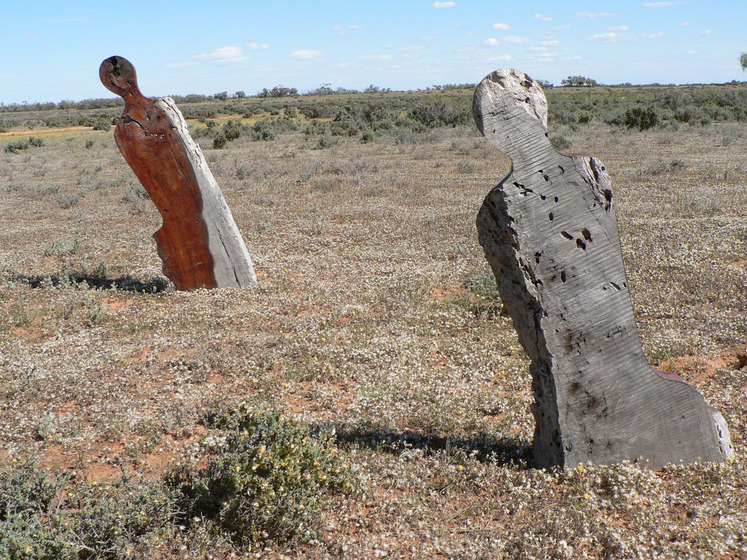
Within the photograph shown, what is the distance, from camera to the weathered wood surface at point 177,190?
8672 millimetres

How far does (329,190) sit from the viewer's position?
18.1 m

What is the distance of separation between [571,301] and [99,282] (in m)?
8.45

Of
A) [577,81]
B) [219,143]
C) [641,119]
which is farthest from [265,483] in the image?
[577,81]

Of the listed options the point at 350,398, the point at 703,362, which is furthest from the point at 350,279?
the point at 703,362

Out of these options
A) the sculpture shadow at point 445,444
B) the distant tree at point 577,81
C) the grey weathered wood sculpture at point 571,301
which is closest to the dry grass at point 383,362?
the sculpture shadow at point 445,444

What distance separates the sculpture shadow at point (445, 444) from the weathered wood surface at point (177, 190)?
476cm

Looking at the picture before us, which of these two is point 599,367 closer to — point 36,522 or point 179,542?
point 179,542

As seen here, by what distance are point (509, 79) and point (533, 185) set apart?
2.52ft

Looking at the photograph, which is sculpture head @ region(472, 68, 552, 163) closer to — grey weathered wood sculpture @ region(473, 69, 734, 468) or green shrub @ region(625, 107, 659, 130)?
grey weathered wood sculpture @ region(473, 69, 734, 468)

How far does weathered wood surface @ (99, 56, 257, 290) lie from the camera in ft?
28.5

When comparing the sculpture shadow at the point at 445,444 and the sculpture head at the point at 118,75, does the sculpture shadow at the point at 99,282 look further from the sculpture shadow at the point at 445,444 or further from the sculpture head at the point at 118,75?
the sculpture shadow at the point at 445,444

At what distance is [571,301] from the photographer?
409 centimetres

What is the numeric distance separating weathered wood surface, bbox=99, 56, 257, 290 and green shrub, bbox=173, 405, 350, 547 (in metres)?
5.26

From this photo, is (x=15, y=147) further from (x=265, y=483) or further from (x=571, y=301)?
(x=571, y=301)
